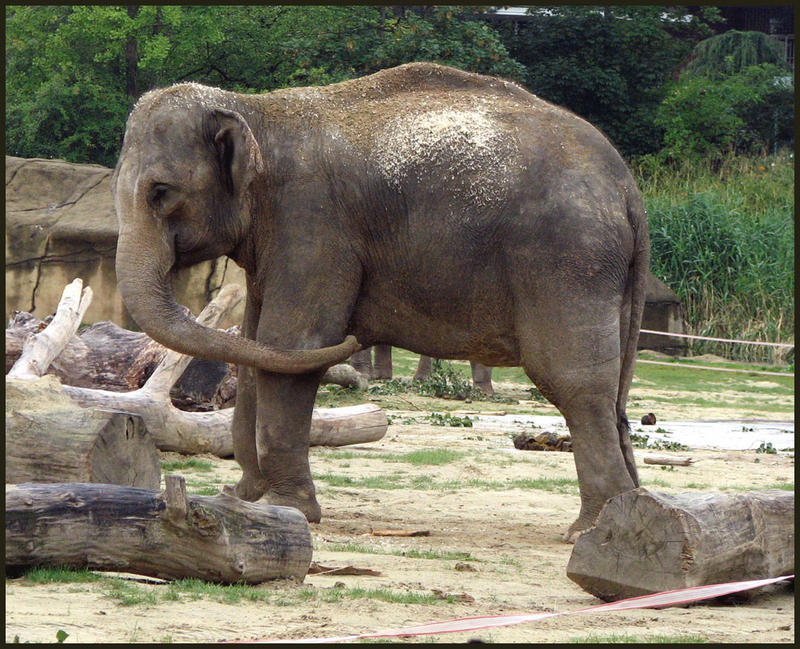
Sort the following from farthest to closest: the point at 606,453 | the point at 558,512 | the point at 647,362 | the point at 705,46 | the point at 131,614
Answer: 1. the point at 705,46
2. the point at 647,362
3. the point at 558,512
4. the point at 606,453
5. the point at 131,614

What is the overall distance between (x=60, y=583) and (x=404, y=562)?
5.64ft

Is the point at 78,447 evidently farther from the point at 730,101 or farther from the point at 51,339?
the point at 730,101

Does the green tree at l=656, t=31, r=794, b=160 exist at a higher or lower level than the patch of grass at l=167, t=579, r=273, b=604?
lower

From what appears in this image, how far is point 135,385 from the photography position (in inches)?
399

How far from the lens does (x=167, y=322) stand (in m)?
6.55

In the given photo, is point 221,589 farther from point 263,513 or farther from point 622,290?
point 622,290

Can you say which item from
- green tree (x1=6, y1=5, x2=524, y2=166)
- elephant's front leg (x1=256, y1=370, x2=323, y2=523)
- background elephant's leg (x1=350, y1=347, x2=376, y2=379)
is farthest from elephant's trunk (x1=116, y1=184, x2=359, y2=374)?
green tree (x1=6, y1=5, x2=524, y2=166)

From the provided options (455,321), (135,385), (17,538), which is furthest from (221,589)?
(135,385)

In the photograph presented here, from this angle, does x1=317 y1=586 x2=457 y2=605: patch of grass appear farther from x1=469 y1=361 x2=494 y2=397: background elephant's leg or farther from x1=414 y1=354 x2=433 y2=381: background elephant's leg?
x1=414 y1=354 x2=433 y2=381: background elephant's leg

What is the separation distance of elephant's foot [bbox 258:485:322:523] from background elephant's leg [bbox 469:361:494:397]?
777 cm

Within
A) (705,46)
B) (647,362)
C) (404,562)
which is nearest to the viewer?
(404,562)

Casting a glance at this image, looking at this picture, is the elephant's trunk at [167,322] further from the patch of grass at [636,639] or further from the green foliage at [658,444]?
the green foliage at [658,444]

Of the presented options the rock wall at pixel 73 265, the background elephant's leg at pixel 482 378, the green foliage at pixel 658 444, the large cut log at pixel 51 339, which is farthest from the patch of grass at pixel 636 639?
the rock wall at pixel 73 265

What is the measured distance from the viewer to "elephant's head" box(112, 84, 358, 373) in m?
6.52
